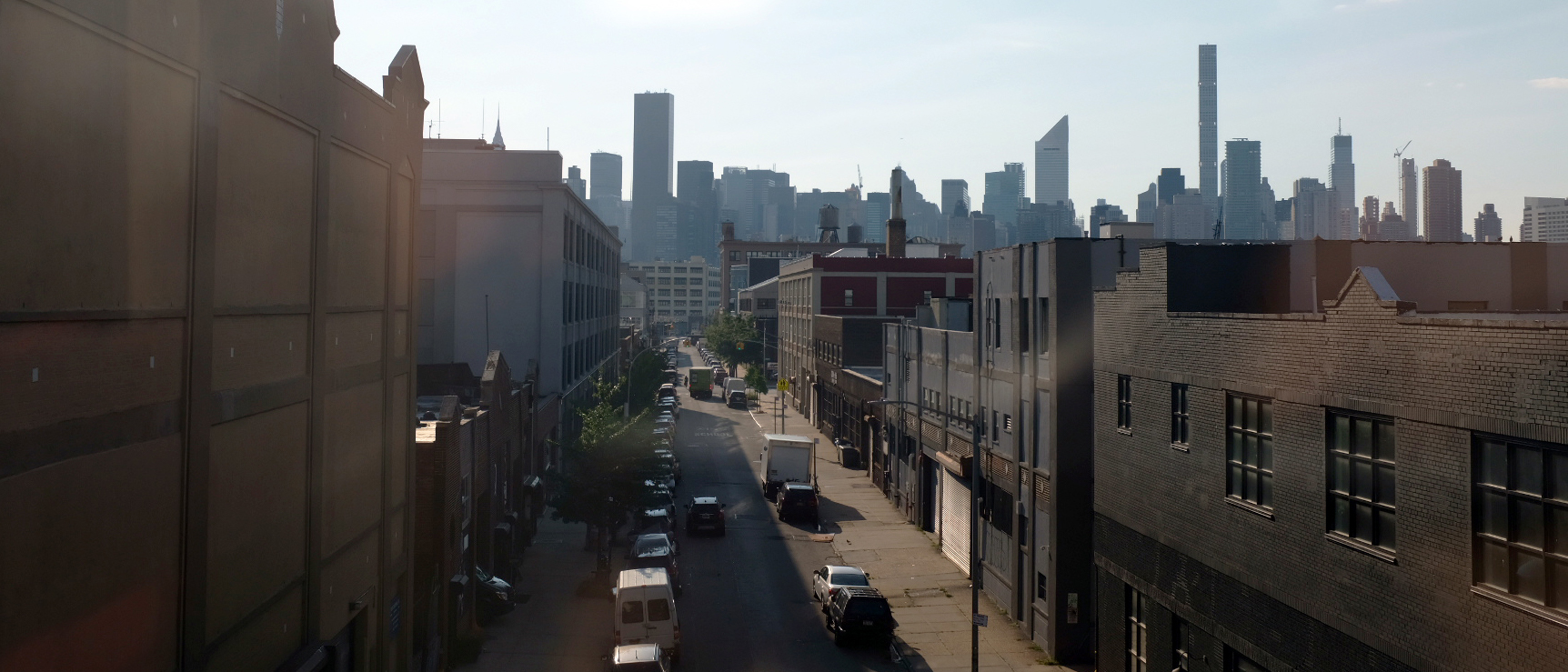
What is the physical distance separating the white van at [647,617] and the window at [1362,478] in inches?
606

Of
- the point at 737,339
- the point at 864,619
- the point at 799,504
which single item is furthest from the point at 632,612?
the point at 737,339

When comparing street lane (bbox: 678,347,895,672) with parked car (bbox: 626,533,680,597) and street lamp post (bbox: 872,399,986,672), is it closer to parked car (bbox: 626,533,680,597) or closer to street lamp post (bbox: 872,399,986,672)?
parked car (bbox: 626,533,680,597)

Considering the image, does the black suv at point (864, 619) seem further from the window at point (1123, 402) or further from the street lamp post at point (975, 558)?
the window at point (1123, 402)

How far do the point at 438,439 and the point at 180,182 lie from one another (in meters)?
14.2

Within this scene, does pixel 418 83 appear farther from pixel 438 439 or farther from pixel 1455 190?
pixel 1455 190

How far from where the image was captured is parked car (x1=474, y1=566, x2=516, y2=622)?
95.6 ft

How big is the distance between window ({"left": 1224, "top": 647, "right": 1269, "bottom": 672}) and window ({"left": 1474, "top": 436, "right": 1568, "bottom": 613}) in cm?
547

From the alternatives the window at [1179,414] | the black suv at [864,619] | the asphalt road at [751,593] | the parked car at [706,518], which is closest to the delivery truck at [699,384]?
the asphalt road at [751,593]

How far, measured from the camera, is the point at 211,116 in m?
12.2

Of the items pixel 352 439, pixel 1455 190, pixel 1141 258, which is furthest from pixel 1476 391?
pixel 1455 190

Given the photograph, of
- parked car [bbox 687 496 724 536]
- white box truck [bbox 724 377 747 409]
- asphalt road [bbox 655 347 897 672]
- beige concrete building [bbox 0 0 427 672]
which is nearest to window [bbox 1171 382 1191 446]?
asphalt road [bbox 655 347 897 672]

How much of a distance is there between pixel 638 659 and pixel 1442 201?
46679 mm

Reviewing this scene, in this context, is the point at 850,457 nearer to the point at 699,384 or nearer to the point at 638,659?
the point at 638,659

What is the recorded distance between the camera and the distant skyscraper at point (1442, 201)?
47.0 metres
